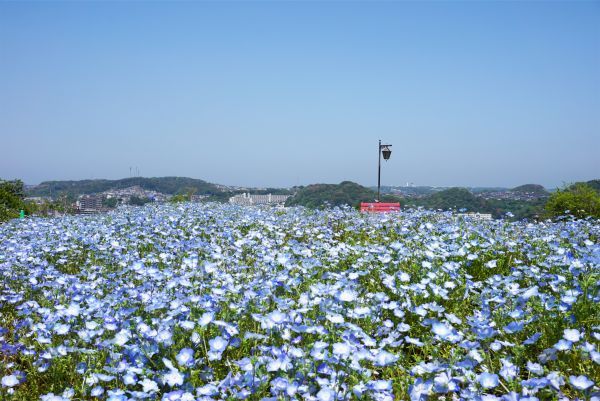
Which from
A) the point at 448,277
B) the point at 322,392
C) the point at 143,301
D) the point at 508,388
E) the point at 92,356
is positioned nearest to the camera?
the point at 322,392

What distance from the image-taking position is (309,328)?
9.09ft

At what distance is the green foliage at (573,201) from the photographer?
15.0m

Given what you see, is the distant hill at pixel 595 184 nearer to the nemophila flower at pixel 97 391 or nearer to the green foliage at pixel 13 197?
the nemophila flower at pixel 97 391

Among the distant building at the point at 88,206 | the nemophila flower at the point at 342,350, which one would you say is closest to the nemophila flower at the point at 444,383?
the nemophila flower at the point at 342,350

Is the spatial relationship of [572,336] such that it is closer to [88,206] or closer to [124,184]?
[88,206]

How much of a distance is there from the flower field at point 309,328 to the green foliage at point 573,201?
1157 centimetres

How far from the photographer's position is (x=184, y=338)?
9.72 ft

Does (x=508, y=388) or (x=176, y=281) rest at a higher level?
(x=176, y=281)

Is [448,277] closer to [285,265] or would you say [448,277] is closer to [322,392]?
[285,265]

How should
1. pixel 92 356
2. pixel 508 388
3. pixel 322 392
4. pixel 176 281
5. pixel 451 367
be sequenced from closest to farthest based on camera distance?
pixel 322 392 < pixel 451 367 < pixel 508 388 < pixel 92 356 < pixel 176 281

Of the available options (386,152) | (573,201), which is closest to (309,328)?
(386,152)

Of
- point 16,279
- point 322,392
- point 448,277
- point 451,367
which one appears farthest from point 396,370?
point 16,279

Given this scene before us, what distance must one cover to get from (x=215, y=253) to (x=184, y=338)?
6.25 feet

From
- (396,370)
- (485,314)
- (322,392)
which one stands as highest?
(485,314)
